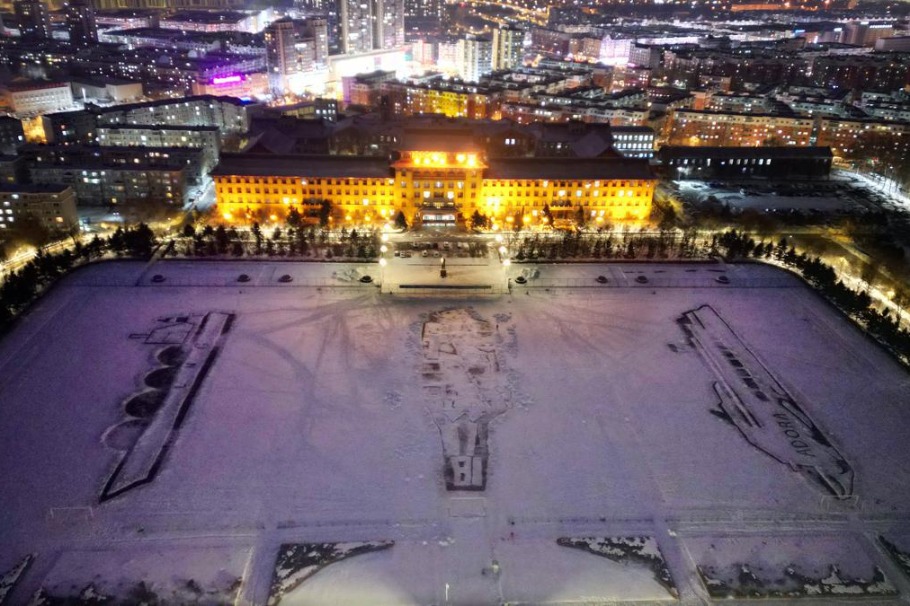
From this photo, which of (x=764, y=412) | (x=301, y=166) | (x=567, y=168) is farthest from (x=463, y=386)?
(x=301, y=166)

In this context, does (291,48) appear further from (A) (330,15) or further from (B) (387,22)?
(A) (330,15)

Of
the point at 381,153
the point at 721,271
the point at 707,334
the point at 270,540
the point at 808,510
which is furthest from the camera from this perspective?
A: the point at 381,153

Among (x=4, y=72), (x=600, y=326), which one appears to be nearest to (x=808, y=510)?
(x=600, y=326)

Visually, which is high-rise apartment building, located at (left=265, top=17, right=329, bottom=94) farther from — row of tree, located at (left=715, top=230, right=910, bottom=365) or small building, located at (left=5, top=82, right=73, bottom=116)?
row of tree, located at (left=715, top=230, right=910, bottom=365)

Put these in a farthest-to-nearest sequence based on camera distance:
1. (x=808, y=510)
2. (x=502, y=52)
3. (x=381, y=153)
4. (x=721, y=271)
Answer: (x=502, y=52), (x=381, y=153), (x=721, y=271), (x=808, y=510)

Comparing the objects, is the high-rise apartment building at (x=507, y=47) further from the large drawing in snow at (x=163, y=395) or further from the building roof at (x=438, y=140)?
the large drawing in snow at (x=163, y=395)

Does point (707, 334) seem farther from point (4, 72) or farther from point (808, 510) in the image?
point (4, 72)
